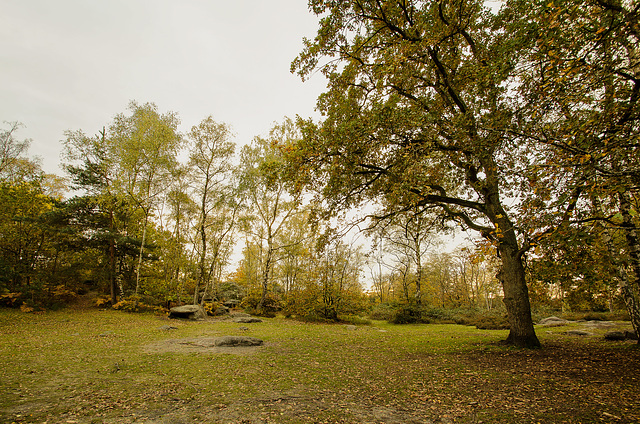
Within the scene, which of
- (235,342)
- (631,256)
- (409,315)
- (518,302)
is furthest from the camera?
(409,315)

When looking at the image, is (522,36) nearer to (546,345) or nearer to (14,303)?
(546,345)

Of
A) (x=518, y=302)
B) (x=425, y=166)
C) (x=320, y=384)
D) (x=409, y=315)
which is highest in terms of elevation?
(x=425, y=166)

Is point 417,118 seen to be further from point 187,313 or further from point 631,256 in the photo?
point 187,313

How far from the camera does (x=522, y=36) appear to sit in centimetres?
636

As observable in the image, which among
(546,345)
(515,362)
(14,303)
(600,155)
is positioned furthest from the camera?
(14,303)

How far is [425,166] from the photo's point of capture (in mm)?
7879

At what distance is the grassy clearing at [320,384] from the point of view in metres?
4.39

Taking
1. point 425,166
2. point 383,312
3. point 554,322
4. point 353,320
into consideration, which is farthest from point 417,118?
point 383,312

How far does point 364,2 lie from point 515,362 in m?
11.2

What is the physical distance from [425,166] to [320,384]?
21.1ft

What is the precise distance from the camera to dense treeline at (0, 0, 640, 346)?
512cm

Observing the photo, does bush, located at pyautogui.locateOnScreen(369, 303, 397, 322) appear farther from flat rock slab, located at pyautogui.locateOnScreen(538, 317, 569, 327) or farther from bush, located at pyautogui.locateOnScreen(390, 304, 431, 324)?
flat rock slab, located at pyautogui.locateOnScreen(538, 317, 569, 327)

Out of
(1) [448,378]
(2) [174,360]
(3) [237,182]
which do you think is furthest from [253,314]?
(1) [448,378]

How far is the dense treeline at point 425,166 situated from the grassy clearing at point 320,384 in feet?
7.63
